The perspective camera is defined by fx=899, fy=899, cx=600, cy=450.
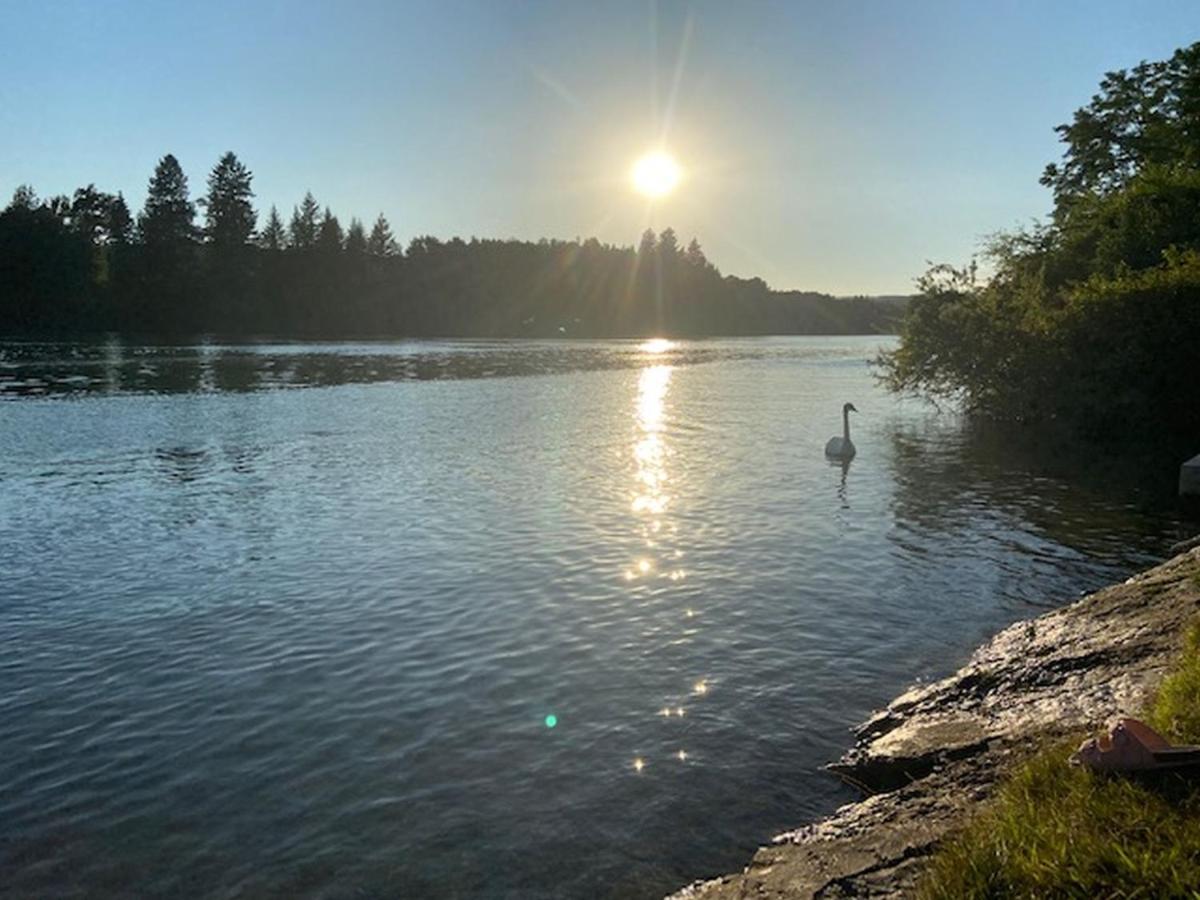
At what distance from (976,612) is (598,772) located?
880 cm

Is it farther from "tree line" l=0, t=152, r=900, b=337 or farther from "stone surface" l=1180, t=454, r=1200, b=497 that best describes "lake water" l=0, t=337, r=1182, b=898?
"tree line" l=0, t=152, r=900, b=337

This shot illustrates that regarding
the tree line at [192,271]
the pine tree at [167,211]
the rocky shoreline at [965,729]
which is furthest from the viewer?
the pine tree at [167,211]

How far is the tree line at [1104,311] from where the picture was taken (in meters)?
37.4

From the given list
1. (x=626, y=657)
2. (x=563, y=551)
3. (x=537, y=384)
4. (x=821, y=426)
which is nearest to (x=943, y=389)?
(x=821, y=426)

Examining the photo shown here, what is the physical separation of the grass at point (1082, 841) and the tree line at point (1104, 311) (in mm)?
36105

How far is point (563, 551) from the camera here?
20.4m

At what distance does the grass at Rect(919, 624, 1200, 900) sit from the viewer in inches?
208

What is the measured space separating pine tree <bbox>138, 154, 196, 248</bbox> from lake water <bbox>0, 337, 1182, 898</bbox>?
127 m

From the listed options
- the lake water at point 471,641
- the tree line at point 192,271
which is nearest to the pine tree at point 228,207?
the tree line at point 192,271

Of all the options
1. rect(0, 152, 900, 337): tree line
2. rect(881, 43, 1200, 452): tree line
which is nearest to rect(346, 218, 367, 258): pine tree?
rect(0, 152, 900, 337): tree line

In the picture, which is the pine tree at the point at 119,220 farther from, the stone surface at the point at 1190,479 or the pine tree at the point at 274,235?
the stone surface at the point at 1190,479

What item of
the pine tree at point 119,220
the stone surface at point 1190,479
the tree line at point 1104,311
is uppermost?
the pine tree at point 119,220

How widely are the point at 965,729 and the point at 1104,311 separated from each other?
34.5 m

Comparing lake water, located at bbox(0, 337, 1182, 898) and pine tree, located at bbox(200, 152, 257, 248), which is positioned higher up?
pine tree, located at bbox(200, 152, 257, 248)
